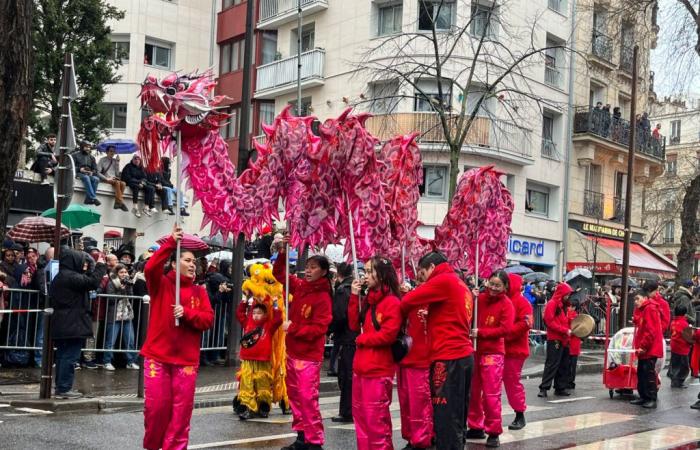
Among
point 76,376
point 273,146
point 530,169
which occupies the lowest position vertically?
point 76,376

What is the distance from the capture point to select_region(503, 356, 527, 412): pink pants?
35.6 ft

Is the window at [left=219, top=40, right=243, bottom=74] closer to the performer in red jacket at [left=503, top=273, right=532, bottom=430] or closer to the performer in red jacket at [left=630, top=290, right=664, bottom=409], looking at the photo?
the performer in red jacket at [left=630, top=290, right=664, bottom=409]

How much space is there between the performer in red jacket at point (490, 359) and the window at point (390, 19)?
22738mm

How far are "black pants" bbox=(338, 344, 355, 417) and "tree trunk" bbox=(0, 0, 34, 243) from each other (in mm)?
5986

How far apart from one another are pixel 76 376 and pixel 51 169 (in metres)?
7.09

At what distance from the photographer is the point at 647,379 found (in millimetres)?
13969

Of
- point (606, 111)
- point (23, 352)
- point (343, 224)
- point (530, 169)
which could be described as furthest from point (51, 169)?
point (606, 111)

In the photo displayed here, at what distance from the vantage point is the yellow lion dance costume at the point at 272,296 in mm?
10992

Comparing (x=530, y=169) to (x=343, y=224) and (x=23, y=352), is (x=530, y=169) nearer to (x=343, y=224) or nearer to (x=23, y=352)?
(x=23, y=352)

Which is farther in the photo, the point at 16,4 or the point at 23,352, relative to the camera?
the point at 23,352

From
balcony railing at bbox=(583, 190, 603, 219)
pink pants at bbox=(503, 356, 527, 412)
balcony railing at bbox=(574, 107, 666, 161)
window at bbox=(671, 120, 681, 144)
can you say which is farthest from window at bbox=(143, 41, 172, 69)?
window at bbox=(671, 120, 681, 144)

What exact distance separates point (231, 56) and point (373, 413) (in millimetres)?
32833

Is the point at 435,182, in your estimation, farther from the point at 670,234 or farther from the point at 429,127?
the point at 670,234

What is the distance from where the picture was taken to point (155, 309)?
7.93 metres
